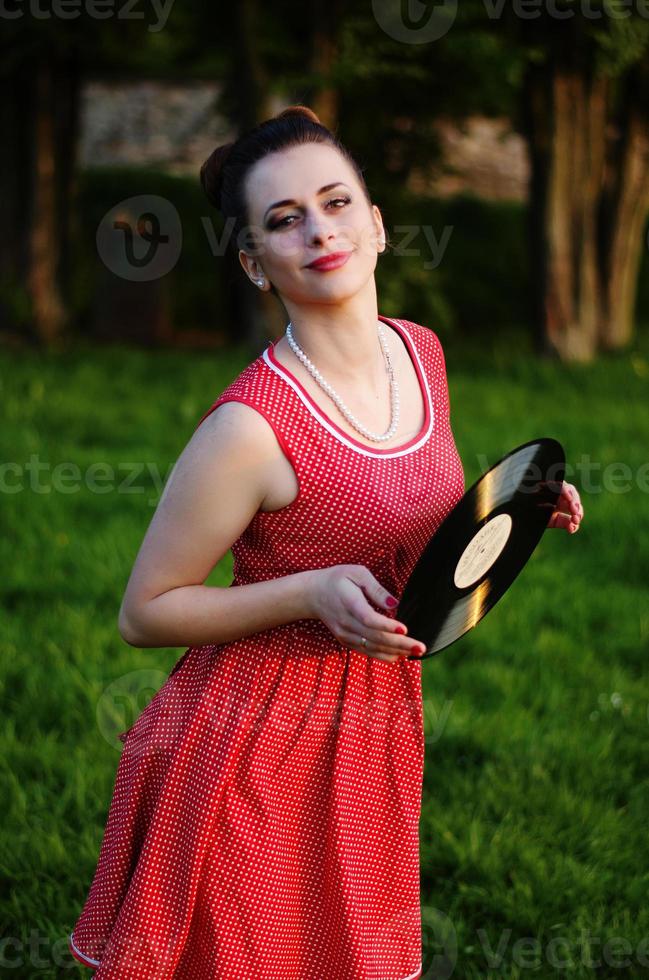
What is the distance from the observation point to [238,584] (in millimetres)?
2047

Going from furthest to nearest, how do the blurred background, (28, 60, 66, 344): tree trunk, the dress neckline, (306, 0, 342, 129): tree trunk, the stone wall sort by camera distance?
the stone wall, (28, 60, 66, 344): tree trunk, (306, 0, 342, 129): tree trunk, the blurred background, the dress neckline

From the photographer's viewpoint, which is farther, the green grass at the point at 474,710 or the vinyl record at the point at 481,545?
the green grass at the point at 474,710

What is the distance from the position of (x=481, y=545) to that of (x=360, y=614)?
24 centimetres

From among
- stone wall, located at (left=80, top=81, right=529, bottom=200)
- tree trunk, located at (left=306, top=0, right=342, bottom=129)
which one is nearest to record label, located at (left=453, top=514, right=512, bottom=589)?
tree trunk, located at (left=306, top=0, right=342, bottom=129)

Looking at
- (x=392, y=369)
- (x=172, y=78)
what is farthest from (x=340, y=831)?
(x=172, y=78)

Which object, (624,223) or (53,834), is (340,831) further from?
(624,223)

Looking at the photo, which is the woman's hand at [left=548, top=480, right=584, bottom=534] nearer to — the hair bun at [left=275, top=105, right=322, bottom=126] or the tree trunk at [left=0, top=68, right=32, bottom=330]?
the hair bun at [left=275, top=105, right=322, bottom=126]

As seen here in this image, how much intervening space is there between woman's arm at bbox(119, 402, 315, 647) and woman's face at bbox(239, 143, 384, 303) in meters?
0.24

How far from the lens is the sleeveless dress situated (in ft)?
6.23

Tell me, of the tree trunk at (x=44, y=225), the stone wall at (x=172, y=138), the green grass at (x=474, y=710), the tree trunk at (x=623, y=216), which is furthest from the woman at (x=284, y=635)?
the stone wall at (x=172, y=138)

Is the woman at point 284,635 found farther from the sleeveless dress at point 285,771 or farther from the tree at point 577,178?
the tree at point 577,178

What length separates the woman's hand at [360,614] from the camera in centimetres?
164

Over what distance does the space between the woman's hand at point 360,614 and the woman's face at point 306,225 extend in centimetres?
45

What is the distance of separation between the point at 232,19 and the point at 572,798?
7.23 metres
